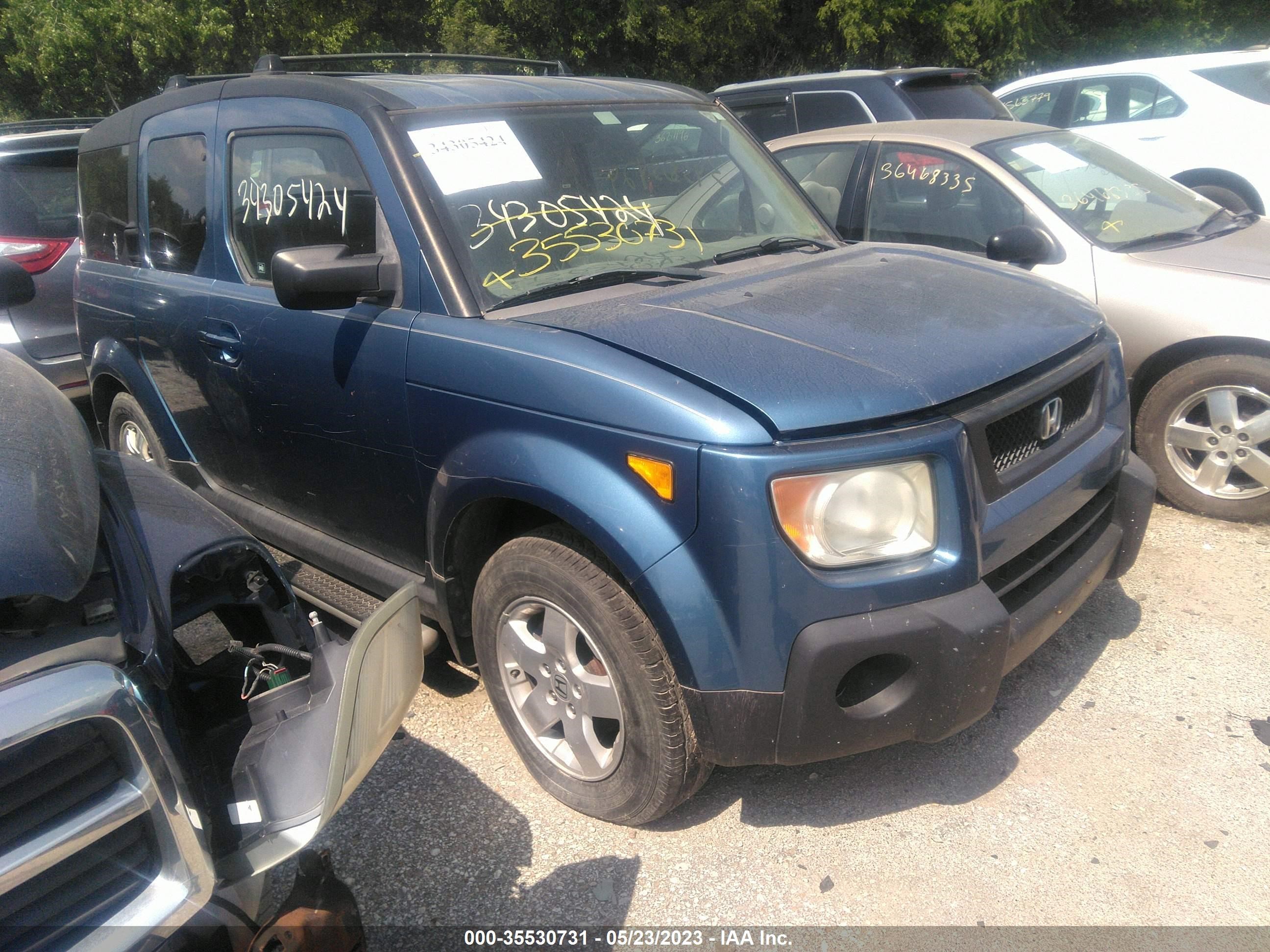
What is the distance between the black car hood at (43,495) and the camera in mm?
1560

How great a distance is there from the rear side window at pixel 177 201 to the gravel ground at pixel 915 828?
1.98 metres

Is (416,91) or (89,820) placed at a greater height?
(416,91)

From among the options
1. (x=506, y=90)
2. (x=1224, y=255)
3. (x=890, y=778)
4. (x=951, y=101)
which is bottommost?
(x=890, y=778)

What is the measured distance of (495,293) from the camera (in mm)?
2730

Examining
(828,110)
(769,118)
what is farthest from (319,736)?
(769,118)

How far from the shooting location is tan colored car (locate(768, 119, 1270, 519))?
4066mm

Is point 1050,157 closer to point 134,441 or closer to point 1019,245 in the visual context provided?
point 1019,245

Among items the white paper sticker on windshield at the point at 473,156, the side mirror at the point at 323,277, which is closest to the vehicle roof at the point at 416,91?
the white paper sticker on windshield at the point at 473,156

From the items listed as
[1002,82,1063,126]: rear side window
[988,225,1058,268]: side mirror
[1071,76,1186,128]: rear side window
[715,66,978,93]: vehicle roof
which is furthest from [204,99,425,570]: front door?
[1002,82,1063,126]: rear side window

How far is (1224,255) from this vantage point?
428cm

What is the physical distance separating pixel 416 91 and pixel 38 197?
166 inches

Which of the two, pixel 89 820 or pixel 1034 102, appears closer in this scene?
pixel 89 820

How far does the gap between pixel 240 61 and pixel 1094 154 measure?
1974 centimetres

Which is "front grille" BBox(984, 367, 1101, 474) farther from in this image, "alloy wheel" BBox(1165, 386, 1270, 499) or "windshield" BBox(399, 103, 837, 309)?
"alloy wheel" BBox(1165, 386, 1270, 499)
